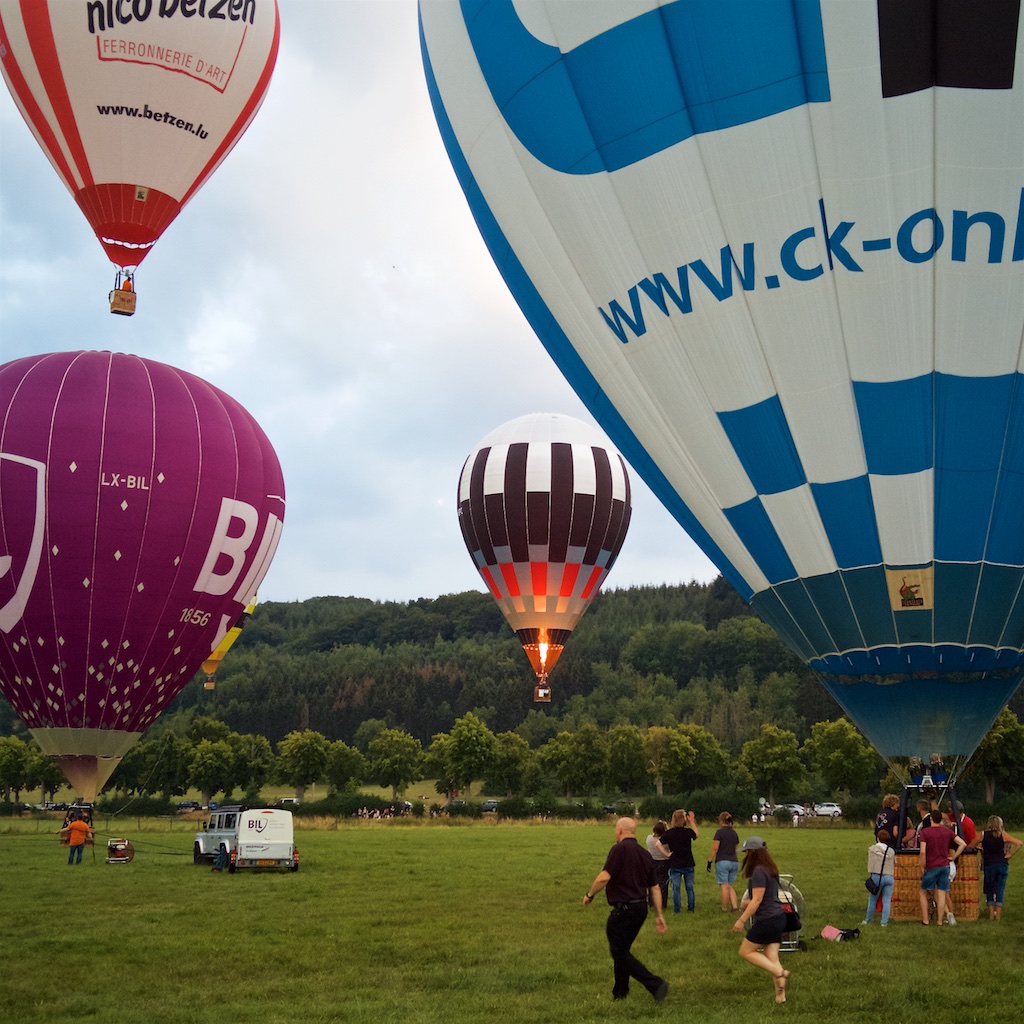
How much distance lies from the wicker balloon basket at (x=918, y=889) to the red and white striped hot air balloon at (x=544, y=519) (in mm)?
22546

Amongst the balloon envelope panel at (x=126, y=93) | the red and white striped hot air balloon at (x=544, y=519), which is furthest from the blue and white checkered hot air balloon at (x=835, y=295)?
the red and white striped hot air balloon at (x=544, y=519)

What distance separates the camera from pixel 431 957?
10.2 meters

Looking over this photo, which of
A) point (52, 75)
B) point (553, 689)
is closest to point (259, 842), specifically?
point (52, 75)

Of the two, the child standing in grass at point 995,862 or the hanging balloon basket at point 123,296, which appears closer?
the child standing in grass at point 995,862

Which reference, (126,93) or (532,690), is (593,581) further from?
(532,690)

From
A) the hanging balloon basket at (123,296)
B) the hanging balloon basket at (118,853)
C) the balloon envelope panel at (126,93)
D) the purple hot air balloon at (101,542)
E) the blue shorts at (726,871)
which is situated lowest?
the hanging balloon basket at (118,853)

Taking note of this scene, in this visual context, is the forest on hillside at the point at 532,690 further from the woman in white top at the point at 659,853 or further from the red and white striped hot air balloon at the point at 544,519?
the woman in white top at the point at 659,853

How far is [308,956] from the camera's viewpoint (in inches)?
405

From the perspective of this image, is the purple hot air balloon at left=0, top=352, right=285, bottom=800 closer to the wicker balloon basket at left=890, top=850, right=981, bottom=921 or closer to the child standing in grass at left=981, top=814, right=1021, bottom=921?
the wicker balloon basket at left=890, top=850, right=981, bottom=921

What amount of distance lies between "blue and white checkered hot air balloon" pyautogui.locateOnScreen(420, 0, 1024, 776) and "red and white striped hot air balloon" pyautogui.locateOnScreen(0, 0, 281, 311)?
1588cm

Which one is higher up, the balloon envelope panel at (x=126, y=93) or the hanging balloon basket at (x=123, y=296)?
the balloon envelope panel at (x=126, y=93)

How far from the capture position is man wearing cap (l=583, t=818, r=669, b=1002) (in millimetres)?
7957

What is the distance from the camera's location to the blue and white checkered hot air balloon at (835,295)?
420 inches

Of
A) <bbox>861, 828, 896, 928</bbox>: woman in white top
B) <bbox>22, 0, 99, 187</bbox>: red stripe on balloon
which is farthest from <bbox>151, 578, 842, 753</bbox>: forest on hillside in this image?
<bbox>861, 828, 896, 928</bbox>: woman in white top
